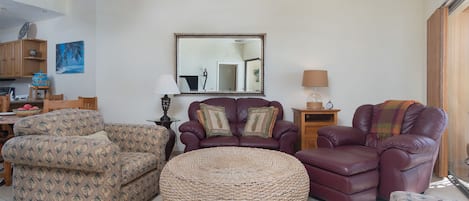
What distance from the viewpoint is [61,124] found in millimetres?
2285

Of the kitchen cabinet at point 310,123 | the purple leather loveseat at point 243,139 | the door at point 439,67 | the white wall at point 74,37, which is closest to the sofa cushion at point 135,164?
the purple leather loveseat at point 243,139

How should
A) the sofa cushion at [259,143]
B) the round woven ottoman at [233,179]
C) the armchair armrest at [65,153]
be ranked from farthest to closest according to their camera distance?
the sofa cushion at [259,143]
the armchair armrest at [65,153]
the round woven ottoman at [233,179]

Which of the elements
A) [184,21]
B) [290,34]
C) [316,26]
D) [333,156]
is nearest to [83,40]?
[184,21]

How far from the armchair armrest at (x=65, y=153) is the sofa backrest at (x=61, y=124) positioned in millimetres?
88

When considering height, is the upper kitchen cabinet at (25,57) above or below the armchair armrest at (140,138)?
above

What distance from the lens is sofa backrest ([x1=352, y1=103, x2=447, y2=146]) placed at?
8.47ft

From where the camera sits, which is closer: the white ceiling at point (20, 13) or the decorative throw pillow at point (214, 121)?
the decorative throw pillow at point (214, 121)

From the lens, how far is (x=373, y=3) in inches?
166

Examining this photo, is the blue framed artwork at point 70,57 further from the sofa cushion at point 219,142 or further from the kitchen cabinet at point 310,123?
the kitchen cabinet at point 310,123

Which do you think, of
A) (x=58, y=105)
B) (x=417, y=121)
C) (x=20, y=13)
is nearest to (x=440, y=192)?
(x=417, y=121)

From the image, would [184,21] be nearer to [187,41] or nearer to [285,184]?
A: [187,41]

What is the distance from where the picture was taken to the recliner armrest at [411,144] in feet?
7.57

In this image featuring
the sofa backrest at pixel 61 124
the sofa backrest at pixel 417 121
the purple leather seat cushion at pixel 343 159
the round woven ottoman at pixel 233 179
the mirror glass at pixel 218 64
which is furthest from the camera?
the mirror glass at pixel 218 64

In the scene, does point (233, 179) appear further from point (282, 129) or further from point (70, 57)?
point (70, 57)
